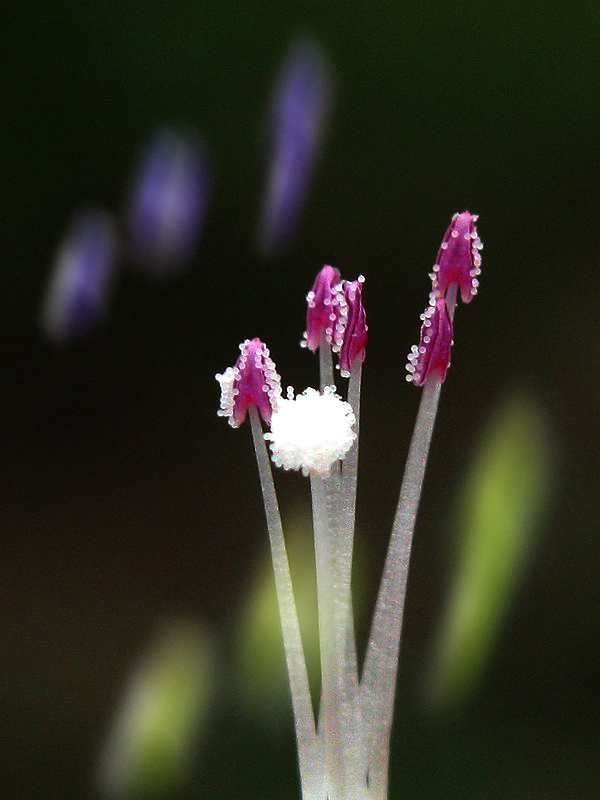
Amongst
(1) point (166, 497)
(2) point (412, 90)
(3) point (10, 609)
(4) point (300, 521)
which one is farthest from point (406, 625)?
(2) point (412, 90)

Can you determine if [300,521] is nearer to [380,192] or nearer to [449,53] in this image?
[380,192]

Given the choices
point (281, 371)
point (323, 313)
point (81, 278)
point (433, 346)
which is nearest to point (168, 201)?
point (81, 278)

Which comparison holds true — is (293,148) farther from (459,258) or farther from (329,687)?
(329,687)

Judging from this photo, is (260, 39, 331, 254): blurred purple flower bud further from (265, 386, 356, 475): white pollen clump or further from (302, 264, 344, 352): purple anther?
(265, 386, 356, 475): white pollen clump

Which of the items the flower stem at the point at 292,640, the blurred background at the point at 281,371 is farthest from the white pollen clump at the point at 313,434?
the blurred background at the point at 281,371

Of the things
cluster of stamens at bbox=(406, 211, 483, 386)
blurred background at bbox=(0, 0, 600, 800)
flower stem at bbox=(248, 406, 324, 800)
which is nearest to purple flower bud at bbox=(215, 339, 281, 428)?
flower stem at bbox=(248, 406, 324, 800)

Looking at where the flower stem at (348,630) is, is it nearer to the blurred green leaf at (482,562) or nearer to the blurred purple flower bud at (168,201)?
Result: the blurred green leaf at (482,562)

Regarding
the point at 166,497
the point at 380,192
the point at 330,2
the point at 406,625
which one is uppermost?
the point at 330,2

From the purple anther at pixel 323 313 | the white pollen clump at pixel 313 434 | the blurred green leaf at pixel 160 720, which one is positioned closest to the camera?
the white pollen clump at pixel 313 434
